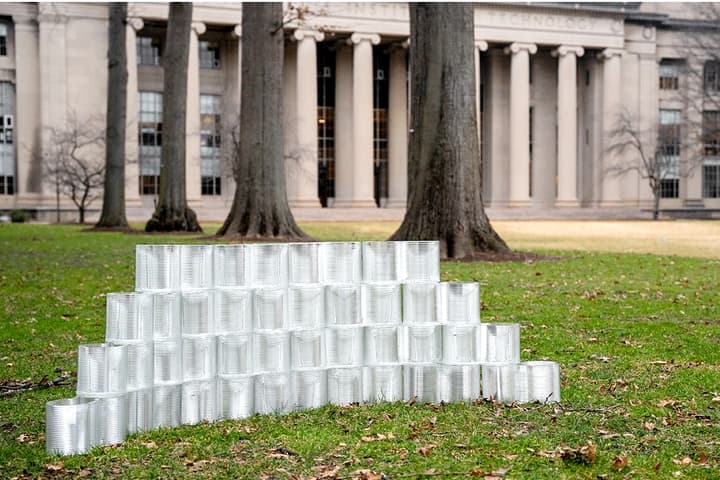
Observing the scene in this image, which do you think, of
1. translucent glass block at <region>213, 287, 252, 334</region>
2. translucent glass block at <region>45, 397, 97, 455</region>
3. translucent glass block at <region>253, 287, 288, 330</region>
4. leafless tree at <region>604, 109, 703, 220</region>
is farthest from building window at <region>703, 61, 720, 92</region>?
translucent glass block at <region>45, 397, 97, 455</region>

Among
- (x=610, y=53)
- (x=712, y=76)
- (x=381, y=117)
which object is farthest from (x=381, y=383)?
(x=712, y=76)

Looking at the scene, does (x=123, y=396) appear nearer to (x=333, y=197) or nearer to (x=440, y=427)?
(x=440, y=427)

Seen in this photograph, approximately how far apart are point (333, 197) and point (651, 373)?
71487 millimetres

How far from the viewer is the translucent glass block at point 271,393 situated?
20.6 feet

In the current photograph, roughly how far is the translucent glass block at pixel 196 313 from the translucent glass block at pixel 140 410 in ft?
1.66

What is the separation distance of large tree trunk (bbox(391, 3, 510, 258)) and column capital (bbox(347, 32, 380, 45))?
5423 centimetres

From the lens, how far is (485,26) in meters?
76.4

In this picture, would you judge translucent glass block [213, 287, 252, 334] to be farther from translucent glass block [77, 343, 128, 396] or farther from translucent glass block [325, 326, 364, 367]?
translucent glass block [77, 343, 128, 396]

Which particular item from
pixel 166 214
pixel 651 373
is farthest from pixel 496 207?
pixel 651 373

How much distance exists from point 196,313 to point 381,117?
74.6 meters

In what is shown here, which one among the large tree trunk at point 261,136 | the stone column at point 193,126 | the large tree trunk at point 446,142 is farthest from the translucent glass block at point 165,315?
the stone column at point 193,126

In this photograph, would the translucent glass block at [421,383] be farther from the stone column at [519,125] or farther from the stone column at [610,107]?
the stone column at [610,107]

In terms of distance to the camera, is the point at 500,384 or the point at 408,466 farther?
the point at 500,384

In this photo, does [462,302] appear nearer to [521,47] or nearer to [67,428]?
[67,428]
